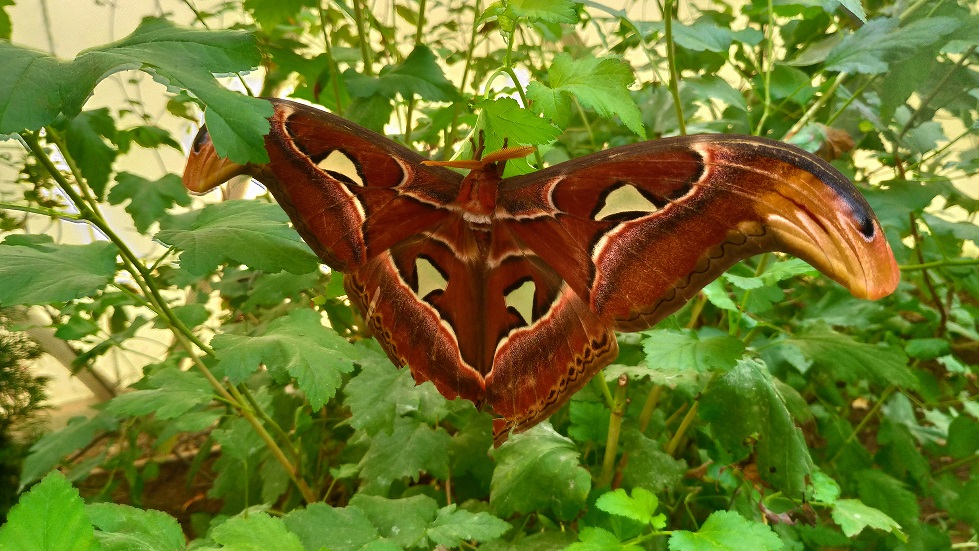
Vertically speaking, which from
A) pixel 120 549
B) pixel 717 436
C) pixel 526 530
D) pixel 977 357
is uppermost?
pixel 120 549

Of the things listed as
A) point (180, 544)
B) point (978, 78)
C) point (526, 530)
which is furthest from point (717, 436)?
point (978, 78)

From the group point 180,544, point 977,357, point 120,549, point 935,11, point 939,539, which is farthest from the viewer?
point 977,357

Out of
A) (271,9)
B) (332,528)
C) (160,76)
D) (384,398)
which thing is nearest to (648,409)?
(384,398)

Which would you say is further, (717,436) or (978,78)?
(978,78)

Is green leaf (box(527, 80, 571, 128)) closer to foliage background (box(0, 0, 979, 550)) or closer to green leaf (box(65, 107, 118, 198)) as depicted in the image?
foliage background (box(0, 0, 979, 550))

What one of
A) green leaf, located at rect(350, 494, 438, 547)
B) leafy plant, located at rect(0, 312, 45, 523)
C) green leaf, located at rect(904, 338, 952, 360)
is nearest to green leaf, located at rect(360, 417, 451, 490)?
green leaf, located at rect(350, 494, 438, 547)

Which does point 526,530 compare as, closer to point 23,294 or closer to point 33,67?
point 23,294
